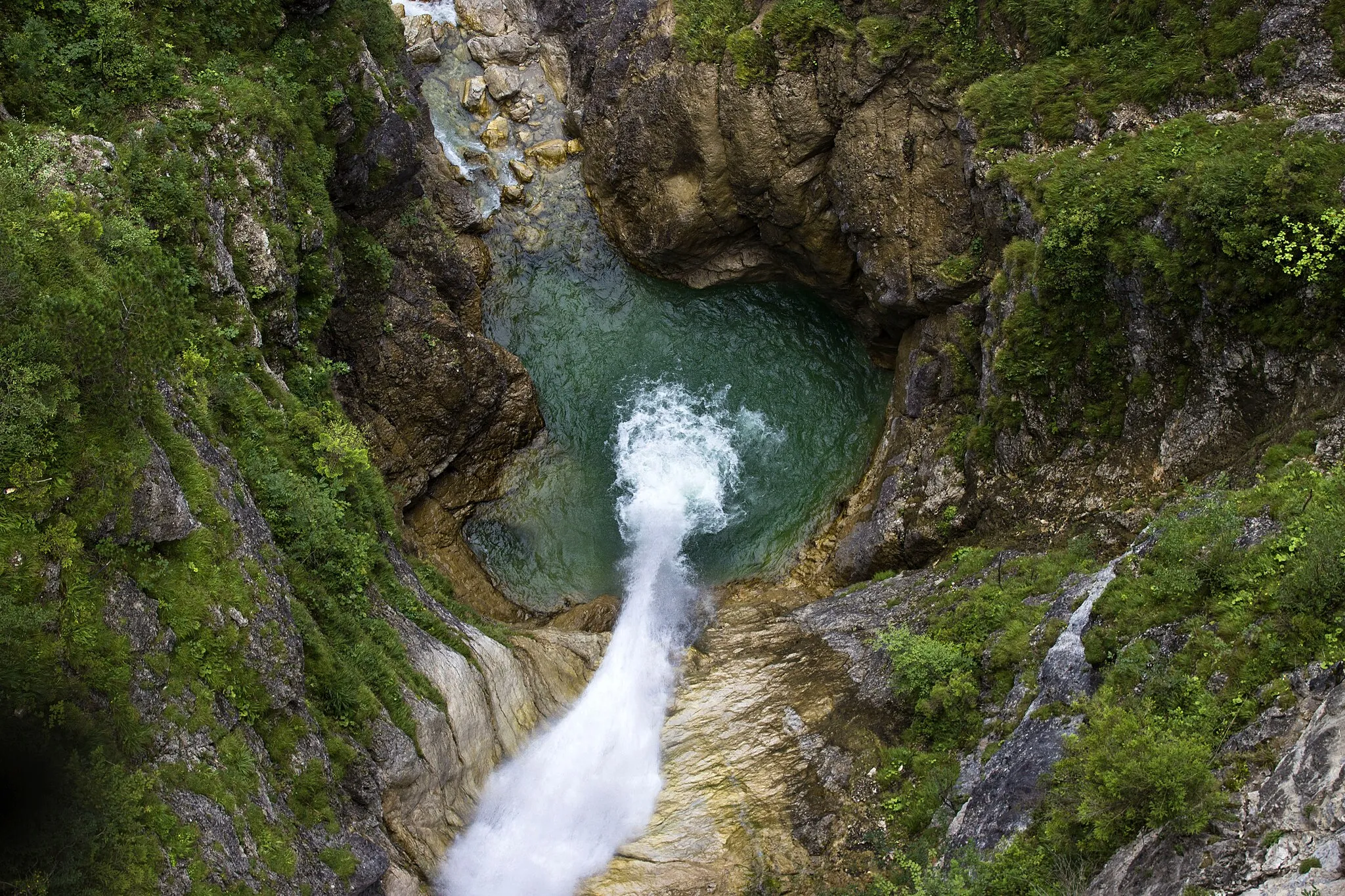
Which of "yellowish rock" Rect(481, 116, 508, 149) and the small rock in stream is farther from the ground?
the small rock in stream

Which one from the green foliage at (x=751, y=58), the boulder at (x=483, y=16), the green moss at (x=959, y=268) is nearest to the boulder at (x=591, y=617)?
the green moss at (x=959, y=268)

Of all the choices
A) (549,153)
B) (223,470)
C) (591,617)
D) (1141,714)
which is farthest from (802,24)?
(1141,714)

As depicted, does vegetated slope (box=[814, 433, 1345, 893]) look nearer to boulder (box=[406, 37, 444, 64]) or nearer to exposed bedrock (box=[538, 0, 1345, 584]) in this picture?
exposed bedrock (box=[538, 0, 1345, 584])

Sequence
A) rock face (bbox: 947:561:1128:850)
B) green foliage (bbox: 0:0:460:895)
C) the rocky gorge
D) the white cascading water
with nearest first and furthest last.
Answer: green foliage (bbox: 0:0:460:895), the rocky gorge, rock face (bbox: 947:561:1128:850), the white cascading water

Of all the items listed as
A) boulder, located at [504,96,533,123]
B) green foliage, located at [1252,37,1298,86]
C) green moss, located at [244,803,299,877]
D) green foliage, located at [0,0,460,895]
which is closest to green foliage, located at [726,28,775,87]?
boulder, located at [504,96,533,123]

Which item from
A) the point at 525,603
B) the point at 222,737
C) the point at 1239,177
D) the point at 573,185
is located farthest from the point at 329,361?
the point at 1239,177

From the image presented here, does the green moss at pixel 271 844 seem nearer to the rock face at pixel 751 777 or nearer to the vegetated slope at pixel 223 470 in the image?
the vegetated slope at pixel 223 470

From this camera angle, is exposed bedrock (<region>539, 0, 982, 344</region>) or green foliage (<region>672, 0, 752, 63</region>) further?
green foliage (<region>672, 0, 752, 63</region>)
